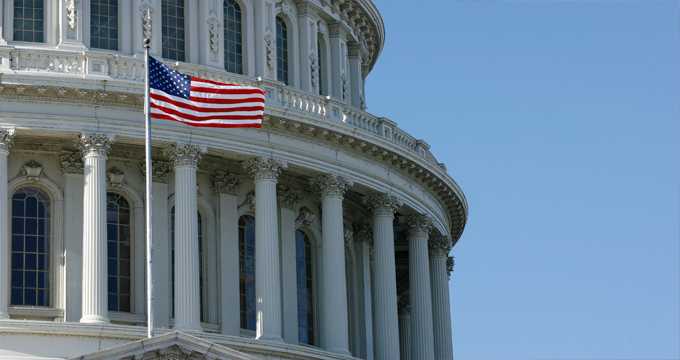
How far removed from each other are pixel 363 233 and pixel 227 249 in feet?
24.1

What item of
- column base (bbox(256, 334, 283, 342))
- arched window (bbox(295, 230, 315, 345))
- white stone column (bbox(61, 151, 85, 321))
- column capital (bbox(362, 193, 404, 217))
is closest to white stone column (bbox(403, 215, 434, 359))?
column capital (bbox(362, 193, 404, 217))

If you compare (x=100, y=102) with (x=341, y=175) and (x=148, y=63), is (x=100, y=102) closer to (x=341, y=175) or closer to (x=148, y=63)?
(x=148, y=63)

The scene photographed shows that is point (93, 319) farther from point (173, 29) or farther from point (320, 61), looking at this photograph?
point (320, 61)

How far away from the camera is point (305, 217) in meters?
55.6

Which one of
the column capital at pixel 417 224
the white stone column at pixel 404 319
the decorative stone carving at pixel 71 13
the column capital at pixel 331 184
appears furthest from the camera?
the white stone column at pixel 404 319

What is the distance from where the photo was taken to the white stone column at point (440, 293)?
6047 centimetres

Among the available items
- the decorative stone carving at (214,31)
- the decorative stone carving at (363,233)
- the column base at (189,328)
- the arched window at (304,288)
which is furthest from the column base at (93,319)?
the decorative stone carving at (363,233)

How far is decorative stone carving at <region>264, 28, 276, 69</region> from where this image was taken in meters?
55.9

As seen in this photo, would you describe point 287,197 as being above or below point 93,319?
above

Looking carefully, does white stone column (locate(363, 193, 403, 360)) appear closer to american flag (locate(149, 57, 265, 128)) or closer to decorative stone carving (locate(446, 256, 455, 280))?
american flag (locate(149, 57, 265, 128))

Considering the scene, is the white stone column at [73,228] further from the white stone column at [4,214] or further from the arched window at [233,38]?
the arched window at [233,38]

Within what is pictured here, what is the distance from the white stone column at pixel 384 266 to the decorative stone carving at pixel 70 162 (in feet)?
33.6

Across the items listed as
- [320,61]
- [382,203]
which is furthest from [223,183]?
[320,61]

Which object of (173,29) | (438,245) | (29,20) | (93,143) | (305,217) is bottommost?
(305,217)
